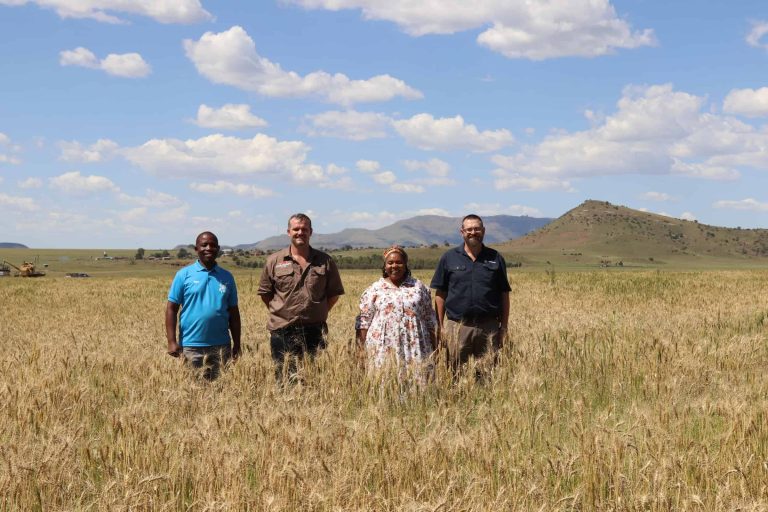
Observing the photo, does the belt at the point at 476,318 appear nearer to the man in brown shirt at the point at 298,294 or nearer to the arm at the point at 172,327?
the man in brown shirt at the point at 298,294

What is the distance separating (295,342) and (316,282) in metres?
0.65

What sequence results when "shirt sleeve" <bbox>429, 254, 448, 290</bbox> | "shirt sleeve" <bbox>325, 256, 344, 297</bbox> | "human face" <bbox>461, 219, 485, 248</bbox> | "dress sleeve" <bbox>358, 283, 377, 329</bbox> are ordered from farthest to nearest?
"shirt sleeve" <bbox>429, 254, 448, 290</bbox> → "human face" <bbox>461, 219, 485, 248</bbox> → "shirt sleeve" <bbox>325, 256, 344, 297</bbox> → "dress sleeve" <bbox>358, 283, 377, 329</bbox>

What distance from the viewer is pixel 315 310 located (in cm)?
669

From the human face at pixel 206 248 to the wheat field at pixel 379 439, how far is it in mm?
1083

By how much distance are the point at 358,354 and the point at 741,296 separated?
17.3 metres

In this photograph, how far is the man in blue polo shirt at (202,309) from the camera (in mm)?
6617

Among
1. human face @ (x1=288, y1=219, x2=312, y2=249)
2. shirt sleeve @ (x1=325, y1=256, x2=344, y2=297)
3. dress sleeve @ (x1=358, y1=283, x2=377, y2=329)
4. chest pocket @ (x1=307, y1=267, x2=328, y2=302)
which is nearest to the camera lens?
dress sleeve @ (x1=358, y1=283, x2=377, y2=329)

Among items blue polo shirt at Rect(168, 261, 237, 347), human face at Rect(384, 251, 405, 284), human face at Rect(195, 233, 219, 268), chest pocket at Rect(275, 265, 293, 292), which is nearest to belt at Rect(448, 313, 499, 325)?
human face at Rect(384, 251, 405, 284)

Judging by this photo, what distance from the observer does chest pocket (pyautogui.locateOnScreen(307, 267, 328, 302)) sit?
6.68 metres

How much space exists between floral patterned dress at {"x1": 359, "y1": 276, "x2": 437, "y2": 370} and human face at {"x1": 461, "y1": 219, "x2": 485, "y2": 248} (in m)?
0.99

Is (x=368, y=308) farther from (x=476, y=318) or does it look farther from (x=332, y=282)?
(x=476, y=318)

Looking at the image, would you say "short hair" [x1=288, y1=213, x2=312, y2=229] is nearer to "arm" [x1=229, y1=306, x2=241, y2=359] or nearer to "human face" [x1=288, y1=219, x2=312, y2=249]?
"human face" [x1=288, y1=219, x2=312, y2=249]

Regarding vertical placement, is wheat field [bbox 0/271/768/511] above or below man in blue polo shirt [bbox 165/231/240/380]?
below

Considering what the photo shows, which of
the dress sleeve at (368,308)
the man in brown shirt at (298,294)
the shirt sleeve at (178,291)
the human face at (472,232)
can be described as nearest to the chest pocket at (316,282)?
the man in brown shirt at (298,294)
